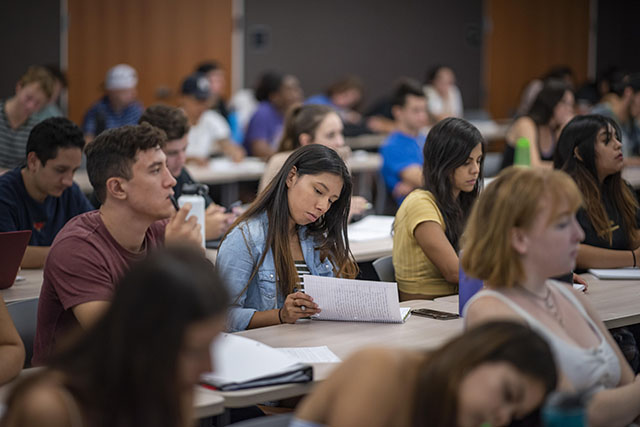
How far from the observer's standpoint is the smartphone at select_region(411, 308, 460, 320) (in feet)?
8.72

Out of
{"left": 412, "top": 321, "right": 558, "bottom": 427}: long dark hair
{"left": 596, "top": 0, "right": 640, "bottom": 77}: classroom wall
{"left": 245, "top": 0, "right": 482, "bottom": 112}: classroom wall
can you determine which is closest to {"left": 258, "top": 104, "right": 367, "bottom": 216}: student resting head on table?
{"left": 412, "top": 321, "right": 558, "bottom": 427}: long dark hair

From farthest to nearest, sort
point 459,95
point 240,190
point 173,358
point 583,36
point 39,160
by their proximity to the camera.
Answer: point 583,36 < point 459,95 < point 240,190 < point 39,160 < point 173,358

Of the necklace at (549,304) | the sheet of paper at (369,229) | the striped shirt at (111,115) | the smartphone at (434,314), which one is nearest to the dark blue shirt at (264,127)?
the striped shirt at (111,115)

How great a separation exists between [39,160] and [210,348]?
2280 millimetres

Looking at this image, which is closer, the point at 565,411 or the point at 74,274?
the point at 565,411

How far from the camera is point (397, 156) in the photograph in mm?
5590

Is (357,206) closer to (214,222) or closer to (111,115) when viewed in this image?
(214,222)

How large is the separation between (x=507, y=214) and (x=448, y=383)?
65 cm

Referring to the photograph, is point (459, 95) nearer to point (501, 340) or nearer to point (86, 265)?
point (86, 265)

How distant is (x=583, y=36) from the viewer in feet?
40.1

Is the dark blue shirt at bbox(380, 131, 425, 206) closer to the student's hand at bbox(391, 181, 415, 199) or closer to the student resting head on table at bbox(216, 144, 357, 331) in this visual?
the student's hand at bbox(391, 181, 415, 199)

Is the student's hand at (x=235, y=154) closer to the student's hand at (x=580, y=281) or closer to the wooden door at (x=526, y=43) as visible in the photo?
the student's hand at (x=580, y=281)

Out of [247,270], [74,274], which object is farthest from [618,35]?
[74,274]

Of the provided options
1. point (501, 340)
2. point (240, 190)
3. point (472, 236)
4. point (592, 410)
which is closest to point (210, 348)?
point (501, 340)
